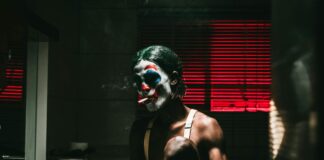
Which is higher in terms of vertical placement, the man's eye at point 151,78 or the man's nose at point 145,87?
the man's eye at point 151,78

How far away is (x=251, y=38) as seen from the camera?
23.4 feet

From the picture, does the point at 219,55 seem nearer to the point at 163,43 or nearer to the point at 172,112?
the point at 163,43

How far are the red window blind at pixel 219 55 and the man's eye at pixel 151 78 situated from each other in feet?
13.2

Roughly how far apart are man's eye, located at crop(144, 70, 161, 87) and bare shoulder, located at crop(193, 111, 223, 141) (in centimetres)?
34

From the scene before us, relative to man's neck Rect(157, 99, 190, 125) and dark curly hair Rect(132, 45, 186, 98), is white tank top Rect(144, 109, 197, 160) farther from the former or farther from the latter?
dark curly hair Rect(132, 45, 186, 98)

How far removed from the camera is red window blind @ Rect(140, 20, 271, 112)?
709cm

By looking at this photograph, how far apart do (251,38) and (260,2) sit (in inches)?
20.8

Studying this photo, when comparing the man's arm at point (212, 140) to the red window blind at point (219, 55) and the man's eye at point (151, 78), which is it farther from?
the red window blind at point (219, 55)

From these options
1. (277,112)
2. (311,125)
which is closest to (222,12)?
(277,112)

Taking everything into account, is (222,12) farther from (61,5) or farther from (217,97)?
(61,5)

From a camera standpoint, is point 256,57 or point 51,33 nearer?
point 51,33

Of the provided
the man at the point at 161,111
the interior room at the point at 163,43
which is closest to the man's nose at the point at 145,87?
the man at the point at 161,111

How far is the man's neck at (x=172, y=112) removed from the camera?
3080 mm

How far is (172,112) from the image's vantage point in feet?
10.2
